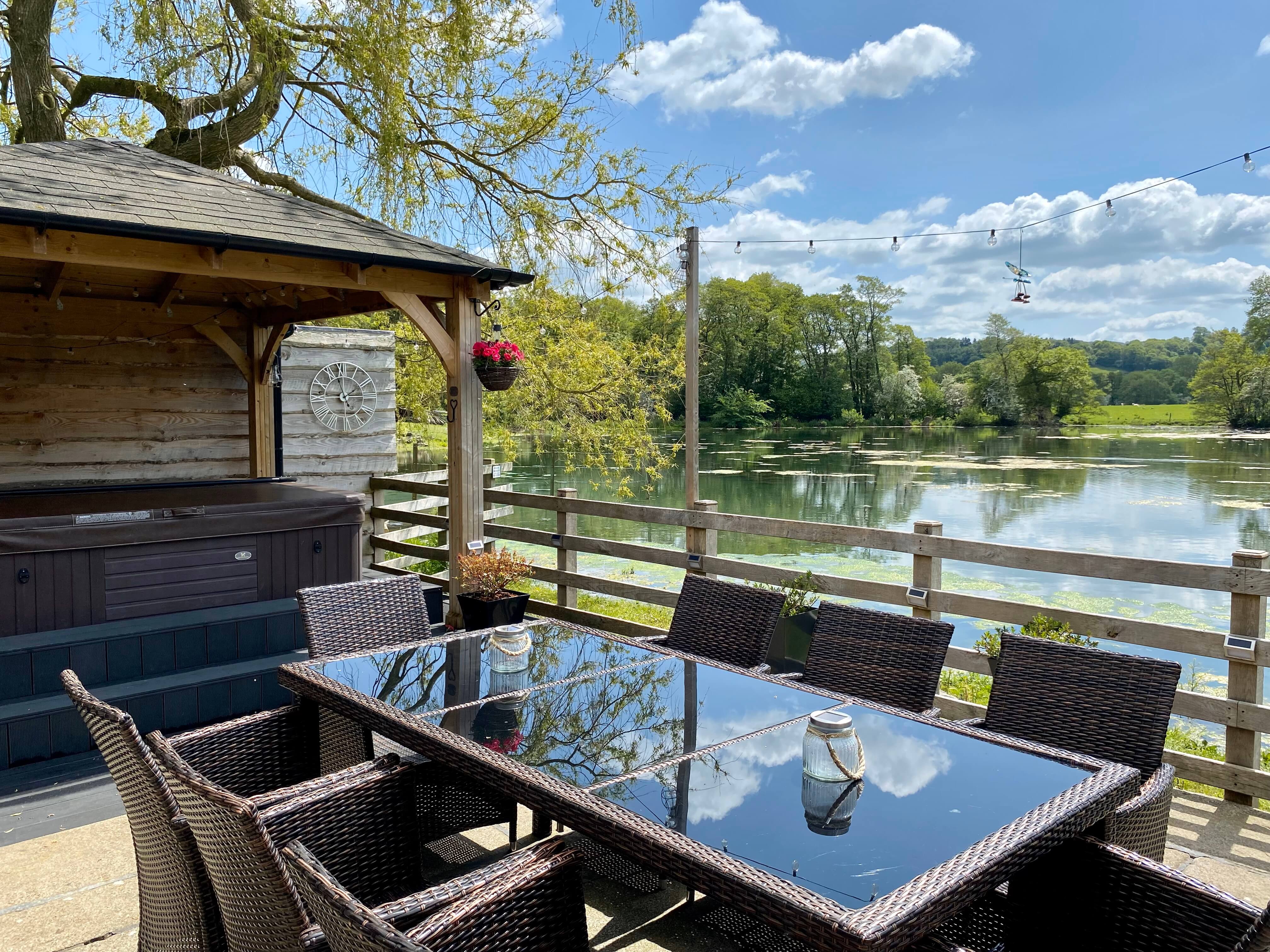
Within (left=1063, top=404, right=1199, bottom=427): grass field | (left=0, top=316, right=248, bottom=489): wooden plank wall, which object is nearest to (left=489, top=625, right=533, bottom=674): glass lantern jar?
(left=0, top=316, right=248, bottom=489): wooden plank wall

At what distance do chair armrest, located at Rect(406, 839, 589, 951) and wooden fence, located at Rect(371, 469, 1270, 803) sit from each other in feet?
7.82

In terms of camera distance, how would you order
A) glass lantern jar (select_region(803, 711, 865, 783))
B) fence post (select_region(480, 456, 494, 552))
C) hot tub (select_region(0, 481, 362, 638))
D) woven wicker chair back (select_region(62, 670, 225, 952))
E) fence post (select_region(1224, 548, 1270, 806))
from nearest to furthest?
woven wicker chair back (select_region(62, 670, 225, 952)), glass lantern jar (select_region(803, 711, 865, 783)), fence post (select_region(1224, 548, 1270, 806)), hot tub (select_region(0, 481, 362, 638)), fence post (select_region(480, 456, 494, 552))

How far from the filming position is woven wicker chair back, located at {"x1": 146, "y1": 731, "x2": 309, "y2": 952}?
1387mm

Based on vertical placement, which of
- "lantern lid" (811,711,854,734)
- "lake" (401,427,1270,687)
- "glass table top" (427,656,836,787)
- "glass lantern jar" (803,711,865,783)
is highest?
"lantern lid" (811,711,854,734)

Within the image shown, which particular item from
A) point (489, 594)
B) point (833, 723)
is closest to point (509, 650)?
point (833, 723)

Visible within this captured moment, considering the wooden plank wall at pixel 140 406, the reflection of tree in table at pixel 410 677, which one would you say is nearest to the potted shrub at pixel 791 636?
the reflection of tree in table at pixel 410 677

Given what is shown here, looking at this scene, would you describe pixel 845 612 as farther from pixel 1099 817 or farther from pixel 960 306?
pixel 960 306

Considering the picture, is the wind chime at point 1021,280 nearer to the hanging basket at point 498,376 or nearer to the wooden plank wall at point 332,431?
the hanging basket at point 498,376

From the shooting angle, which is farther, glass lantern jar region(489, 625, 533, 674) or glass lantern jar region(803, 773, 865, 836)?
glass lantern jar region(489, 625, 533, 674)

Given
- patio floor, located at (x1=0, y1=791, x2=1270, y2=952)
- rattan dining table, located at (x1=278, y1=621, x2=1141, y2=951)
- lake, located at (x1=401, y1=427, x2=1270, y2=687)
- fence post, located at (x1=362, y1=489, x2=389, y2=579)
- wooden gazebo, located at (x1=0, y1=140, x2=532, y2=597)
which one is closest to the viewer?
rattan dining table, located at (x1=278, y1=621, x2=1141, y2=951)

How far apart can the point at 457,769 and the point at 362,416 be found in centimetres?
591

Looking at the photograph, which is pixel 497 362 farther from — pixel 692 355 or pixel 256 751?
pixel 256 751

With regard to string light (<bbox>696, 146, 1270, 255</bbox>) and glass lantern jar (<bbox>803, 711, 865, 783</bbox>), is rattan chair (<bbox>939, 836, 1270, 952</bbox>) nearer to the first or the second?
glass lantern jar (<bbox>803, 711, 865, 783</bbox>)

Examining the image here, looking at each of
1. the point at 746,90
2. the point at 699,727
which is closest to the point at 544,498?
the point at 699,727
